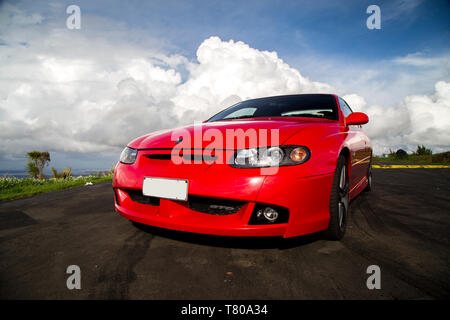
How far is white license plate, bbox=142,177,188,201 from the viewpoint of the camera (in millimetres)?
1672

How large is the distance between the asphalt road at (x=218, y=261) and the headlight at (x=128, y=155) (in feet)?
2.17

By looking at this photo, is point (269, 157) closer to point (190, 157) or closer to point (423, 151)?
point (190, 157)

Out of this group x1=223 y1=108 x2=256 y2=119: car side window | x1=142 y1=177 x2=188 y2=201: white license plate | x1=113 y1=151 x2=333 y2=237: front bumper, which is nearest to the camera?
x1=113 y1=151 x2=333 y2=237: front bumper

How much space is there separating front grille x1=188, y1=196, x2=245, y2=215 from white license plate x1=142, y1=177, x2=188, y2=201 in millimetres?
80

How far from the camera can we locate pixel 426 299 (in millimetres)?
1274

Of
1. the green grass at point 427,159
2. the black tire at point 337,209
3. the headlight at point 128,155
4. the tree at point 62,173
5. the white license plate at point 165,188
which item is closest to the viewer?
the white license plate at point 165,188

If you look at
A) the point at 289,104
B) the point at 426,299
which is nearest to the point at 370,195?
the point at 289,104

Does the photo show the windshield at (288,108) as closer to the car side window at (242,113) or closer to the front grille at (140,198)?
the car side window at (242,113)

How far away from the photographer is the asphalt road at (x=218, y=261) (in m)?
1.35

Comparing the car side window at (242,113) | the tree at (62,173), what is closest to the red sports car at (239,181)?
the car side window at (242,113)

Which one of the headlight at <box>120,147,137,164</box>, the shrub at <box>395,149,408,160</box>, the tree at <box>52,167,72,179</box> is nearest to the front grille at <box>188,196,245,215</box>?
the headlight at <box>120,147,137,164</box>

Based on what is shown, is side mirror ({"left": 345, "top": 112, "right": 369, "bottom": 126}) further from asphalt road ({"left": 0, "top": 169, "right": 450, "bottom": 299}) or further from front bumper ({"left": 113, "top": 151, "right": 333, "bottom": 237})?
front bumper ({"left": 113, "top": 151, "right": 333, "bottom": 237})
